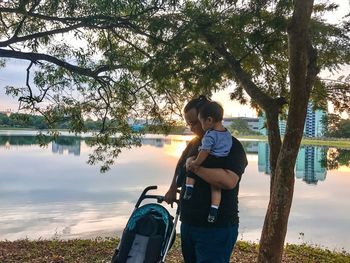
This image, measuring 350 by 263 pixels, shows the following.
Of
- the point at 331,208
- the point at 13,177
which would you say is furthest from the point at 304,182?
the point at 13,177

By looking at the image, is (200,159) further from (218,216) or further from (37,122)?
(37,122)

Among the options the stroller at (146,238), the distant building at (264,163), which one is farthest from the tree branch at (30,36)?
the distant building at (264,163)

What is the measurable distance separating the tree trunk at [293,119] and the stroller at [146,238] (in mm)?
1934

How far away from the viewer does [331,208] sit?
14.4 m

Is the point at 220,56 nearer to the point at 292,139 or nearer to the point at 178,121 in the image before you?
the point at 292,139

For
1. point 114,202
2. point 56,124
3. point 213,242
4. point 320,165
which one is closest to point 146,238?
point 213,242

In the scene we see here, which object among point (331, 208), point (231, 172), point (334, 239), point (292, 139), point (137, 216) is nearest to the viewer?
point (231, 172)

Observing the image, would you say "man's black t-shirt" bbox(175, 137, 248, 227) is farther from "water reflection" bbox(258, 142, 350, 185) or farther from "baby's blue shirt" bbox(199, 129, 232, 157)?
"water reflection" bbox(258, 142, 350, 185)

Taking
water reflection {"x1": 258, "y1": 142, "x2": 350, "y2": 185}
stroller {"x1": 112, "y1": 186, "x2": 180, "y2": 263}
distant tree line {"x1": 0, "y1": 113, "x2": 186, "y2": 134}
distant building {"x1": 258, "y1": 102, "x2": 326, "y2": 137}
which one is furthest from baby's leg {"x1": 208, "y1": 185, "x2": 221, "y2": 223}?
distant tree line {"x1": 0, "y1": 113, "x2": 186, "y2": 134}

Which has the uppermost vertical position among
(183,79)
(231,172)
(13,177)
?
(183,79)

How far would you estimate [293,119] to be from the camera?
4230 millimetres

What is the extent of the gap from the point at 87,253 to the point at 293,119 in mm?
3704

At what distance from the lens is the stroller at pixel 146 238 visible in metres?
2.52

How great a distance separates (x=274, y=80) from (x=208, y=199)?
4.22m
